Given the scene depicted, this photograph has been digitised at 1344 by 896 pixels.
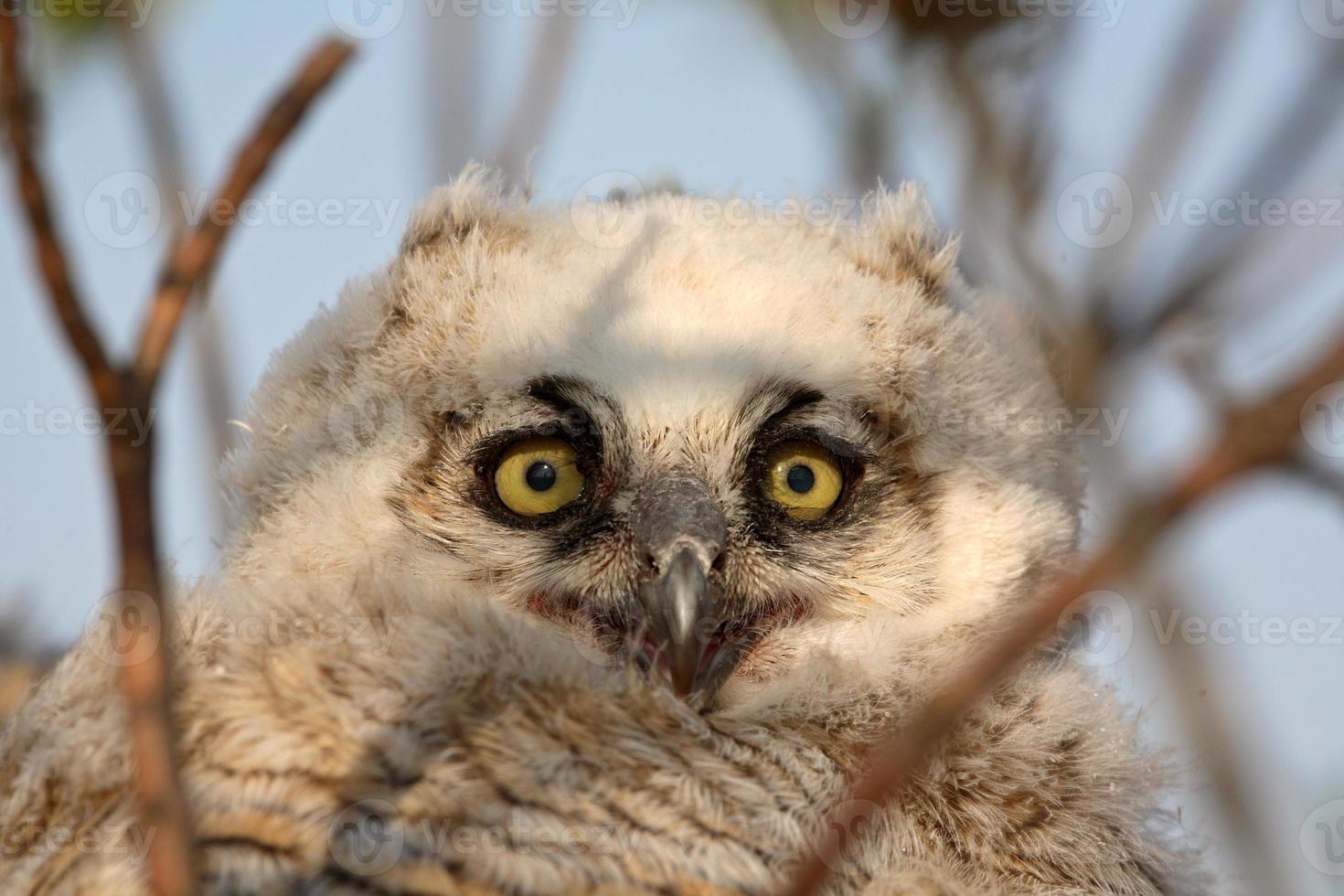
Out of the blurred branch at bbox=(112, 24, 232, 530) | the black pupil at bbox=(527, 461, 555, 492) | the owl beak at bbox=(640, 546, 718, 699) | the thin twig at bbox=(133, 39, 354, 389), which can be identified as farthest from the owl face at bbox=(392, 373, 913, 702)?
the thin twig at bbox=(133, 39, 354, 389)

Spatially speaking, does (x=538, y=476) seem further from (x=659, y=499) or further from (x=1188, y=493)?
(x=1188, y=493)

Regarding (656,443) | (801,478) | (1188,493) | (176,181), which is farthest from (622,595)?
(1188,493)

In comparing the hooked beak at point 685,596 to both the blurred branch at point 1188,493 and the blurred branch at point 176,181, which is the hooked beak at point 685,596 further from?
the blurred branch at point 1188,493

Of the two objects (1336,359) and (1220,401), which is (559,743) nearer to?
(1220,401)

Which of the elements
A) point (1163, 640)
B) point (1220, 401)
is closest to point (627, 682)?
point (1220, 401)

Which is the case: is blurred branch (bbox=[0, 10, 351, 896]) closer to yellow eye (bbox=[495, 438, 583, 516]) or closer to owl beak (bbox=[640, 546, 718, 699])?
owl beak (bbox=[640, 546, 718, 699])
